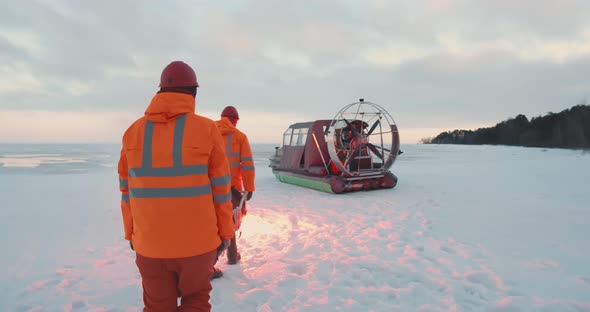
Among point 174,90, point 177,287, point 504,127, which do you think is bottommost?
point 177,287

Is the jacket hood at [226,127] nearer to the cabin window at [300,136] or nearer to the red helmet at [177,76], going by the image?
the red helmet at [177,76]

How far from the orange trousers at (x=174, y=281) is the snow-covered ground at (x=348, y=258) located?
94cm

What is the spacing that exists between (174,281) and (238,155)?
70.0 inches

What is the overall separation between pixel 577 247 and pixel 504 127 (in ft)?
224

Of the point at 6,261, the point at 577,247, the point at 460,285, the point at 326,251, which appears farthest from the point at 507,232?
the point at 6,261

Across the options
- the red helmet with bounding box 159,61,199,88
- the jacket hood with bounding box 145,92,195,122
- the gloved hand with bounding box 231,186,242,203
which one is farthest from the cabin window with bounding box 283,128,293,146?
the jacket hood with bounding box 145,92,195,122

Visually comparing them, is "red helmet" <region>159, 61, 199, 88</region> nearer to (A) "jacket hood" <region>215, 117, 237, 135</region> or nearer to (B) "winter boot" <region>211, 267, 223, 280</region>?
(A) "jacket hood" <region>215, 117, 237, 135</region>

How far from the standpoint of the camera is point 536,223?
5.04m

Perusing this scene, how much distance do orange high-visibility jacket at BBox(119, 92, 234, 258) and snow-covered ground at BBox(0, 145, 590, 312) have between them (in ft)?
4.12

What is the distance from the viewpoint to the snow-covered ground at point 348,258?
278 centimetres

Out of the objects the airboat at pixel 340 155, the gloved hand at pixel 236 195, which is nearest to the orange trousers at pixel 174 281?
the gloved hand at pixel 236 195

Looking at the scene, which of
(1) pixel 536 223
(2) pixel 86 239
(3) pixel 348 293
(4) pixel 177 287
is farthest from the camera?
(1) pixel 536 223

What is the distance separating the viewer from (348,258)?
3709 millimetres

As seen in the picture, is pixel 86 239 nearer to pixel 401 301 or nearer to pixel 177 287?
pixel 177 287
